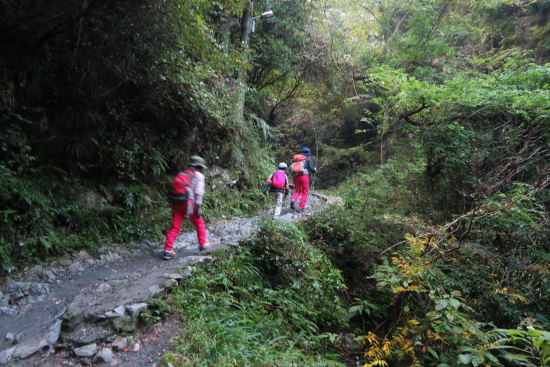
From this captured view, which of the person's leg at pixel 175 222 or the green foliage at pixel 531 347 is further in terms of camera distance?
the person's leg at pixel 175 222

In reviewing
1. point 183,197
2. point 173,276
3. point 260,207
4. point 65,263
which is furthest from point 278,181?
point 65,263

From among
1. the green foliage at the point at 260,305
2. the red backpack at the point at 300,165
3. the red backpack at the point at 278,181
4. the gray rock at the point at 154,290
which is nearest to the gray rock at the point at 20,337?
the gray rock at the point at 154,290

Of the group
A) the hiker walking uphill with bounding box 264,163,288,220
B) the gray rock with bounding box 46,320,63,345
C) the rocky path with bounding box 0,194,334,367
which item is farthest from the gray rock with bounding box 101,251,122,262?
the hiker walking uphill with bounding box 264,163,288,220

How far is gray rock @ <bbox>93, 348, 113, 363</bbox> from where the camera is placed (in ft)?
9.37

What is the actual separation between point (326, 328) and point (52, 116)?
6904mm

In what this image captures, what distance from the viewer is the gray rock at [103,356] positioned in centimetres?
286

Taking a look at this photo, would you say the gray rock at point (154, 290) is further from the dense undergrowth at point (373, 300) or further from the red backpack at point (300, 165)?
the red backpack at point (300, 165)

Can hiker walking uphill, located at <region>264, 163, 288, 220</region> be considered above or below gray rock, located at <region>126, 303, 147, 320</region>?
above

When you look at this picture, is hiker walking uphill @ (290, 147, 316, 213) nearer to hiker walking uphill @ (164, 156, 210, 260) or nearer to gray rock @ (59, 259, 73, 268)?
hiker walking uphill @ (164, 156, 210, 260)

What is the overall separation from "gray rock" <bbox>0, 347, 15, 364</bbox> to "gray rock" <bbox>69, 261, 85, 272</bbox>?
2130 millimetres

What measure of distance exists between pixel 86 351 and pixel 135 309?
614mm

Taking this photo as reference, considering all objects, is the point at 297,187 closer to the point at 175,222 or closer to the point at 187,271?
the point at 175,222

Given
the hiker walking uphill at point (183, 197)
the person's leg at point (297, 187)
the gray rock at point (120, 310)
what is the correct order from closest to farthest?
1. the gray rock at point (120, 310)
2. the hiker walking uphill at point (183, 197)
3. the person's leg at point (297, 187)

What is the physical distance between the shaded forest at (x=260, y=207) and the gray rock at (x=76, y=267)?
372 mm
